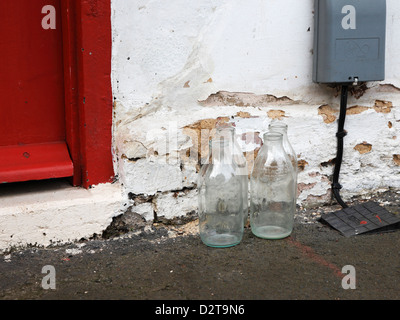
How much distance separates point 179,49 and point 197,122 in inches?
13.2

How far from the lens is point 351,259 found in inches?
86.7

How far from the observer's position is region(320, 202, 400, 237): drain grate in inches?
96.5

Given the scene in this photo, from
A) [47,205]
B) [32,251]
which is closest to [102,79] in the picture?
[47,205]

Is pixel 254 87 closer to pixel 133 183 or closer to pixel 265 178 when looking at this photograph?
pixel 265 178

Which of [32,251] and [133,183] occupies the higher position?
[133,183]

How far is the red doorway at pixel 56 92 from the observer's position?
2285 mm

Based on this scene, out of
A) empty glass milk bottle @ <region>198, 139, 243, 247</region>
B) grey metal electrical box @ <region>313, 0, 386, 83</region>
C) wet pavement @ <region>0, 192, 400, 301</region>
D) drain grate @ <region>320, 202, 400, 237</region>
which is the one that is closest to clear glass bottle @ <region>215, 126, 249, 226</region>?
empty glass milk bottle @ <region>198, 139, 243, 247</region>

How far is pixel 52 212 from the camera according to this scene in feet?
7.46

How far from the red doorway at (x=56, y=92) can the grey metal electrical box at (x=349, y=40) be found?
95 cm

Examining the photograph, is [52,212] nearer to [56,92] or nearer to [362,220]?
[56,92]

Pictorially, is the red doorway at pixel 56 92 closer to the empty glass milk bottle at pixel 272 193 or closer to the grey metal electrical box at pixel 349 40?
the empty glass milk bottle at pixel 272 193

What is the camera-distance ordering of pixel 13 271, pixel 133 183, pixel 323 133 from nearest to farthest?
pixel 13 271 → pixel 133 183 → pixel 323 133

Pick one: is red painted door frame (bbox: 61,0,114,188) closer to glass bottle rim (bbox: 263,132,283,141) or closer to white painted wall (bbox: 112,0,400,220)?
white painted wall (bbox: 112,0,400,220)

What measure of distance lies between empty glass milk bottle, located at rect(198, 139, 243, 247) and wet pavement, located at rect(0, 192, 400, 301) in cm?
6
